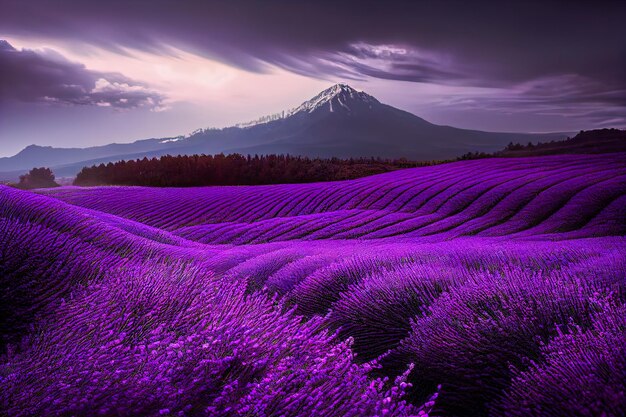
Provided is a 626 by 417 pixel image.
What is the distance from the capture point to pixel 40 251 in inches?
82.5

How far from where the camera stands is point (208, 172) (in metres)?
25.0

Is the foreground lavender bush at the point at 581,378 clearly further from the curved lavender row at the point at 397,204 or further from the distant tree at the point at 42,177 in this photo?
the distant tree at the point at 42,177

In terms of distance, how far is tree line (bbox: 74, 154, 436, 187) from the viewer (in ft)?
80.9

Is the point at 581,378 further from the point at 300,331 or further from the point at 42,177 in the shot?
the point at 42,177

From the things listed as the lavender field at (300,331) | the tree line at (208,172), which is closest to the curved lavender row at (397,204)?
the lavender field at (300,331)

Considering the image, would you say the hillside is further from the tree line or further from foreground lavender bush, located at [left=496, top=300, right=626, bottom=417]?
foreground lavender bush, located at [left=496, top=300, right=626, bottom=417]

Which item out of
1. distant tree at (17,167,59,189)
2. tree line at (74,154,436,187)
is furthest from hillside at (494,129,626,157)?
distant tree at (17,167,59,189)

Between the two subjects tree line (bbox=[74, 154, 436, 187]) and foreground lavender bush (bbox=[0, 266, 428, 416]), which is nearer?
foreground lavender bush (bbox=[0, 266, 428, 416])

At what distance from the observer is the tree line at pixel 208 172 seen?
2466 cm

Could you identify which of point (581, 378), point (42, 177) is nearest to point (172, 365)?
point (581, 378)

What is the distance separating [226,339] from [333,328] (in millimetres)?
1254

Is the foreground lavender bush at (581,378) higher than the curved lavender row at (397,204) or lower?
higher

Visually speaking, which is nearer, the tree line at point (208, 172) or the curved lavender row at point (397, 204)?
the curved lavender row at point (397, 204)

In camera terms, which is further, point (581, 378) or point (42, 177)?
point (42, 177)
